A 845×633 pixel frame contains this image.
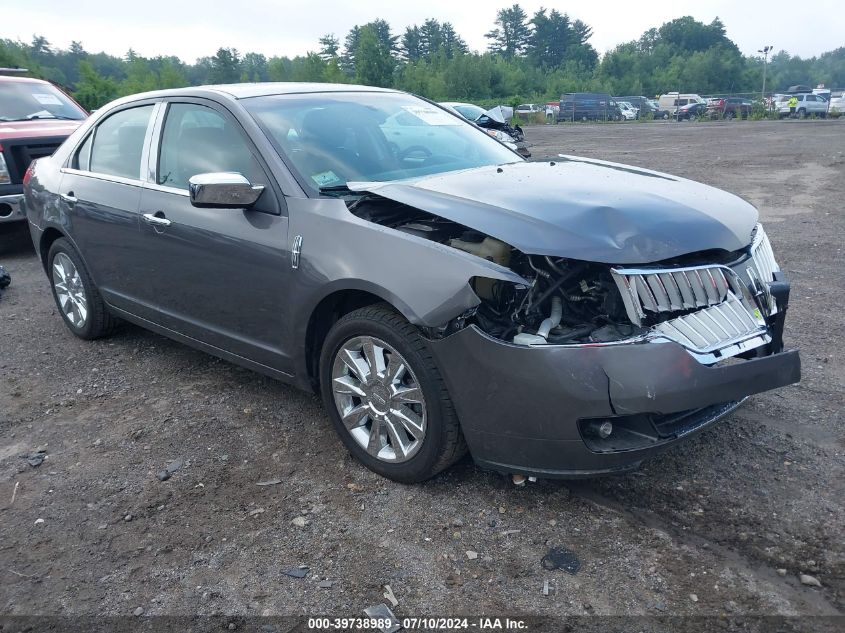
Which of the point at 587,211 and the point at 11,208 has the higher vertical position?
the point at 587,211

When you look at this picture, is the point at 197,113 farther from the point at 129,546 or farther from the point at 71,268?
the point at 129,546

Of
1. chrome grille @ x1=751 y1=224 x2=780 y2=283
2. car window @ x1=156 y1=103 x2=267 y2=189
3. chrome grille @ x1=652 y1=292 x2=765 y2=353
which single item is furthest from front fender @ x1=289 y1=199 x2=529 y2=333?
chrome grille @ x1=751 y1=224 x2=780 y2=283

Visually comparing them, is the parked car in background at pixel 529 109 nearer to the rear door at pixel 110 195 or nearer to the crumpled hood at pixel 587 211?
the rear door at pixel 110 195

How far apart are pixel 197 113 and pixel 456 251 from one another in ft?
6.82

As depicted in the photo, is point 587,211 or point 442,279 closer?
point 442,279

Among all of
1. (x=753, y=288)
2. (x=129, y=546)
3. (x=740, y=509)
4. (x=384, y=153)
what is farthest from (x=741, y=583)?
(x=384, y=153)

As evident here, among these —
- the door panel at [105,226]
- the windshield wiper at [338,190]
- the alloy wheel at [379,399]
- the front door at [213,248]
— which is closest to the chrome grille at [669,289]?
the alloy wheel at [379,399]

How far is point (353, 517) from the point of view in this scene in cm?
307

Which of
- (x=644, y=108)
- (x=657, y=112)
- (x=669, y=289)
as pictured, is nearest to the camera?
(x=669, y=289)

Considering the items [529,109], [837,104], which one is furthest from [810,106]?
[529,109]

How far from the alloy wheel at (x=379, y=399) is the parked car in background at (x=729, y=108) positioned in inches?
1862

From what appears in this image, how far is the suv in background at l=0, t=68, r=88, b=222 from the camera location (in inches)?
306

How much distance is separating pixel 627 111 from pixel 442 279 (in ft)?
169

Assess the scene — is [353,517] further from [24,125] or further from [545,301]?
[24,125]
